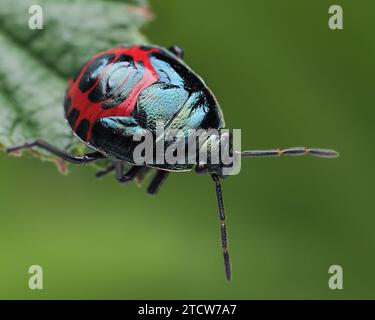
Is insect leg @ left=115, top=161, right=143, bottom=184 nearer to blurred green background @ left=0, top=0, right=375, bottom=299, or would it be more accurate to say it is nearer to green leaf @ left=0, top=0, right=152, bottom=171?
green leaf @ left=0, top=0, right=152, bottom=171

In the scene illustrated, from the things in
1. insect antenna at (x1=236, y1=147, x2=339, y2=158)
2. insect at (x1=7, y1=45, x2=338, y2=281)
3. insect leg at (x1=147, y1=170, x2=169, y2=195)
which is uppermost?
insect at (x1=7, y1=45, x2=338, y2=281)

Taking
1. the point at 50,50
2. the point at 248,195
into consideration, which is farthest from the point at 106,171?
the point at 248,195

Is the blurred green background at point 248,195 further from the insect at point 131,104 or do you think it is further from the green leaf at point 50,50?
the insect at point 131,104

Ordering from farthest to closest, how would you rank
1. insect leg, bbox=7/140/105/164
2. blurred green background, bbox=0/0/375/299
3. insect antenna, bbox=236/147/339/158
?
1. blurred green background, bbox=0/0/375/299
2. insect antenna, bbox=236/147/339/158
3. insect leg, bbox=7/140/105/164

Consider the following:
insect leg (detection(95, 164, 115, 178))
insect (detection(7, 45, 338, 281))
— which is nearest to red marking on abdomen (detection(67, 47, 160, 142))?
insect (detection(7, 45, 338, 281))

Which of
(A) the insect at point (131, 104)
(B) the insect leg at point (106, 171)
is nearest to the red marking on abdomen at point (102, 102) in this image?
(A) the insect at point (131, 104)

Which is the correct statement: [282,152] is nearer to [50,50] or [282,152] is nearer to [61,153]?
[61,153]

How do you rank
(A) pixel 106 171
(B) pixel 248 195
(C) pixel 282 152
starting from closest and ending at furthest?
(C) pixel 282 152 < (A) pixel 106 171 < (B) pixel 248 195
